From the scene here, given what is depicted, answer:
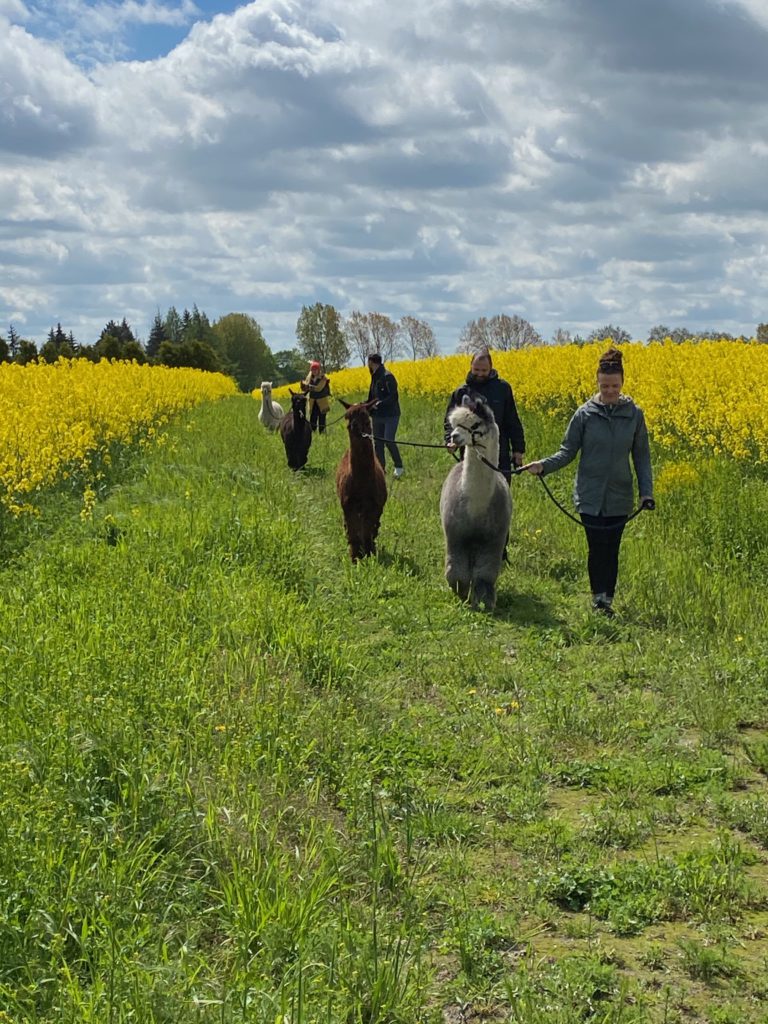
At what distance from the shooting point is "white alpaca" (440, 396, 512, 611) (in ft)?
26.0

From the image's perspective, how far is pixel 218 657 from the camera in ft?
17.5

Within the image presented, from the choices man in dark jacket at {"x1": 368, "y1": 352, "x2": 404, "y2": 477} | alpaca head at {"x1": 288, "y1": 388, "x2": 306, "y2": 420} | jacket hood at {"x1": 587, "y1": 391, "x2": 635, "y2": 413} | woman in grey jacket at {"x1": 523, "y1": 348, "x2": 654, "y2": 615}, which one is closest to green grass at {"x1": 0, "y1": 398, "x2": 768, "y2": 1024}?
woman in grey jacket at {"x1": 523, "y1": 348, "x2": 654, "y2": 615}

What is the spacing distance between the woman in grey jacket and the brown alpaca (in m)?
2.25

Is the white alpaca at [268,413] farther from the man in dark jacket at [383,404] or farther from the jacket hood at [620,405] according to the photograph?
the jacket hood at [620,405]

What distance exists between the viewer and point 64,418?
1297cm

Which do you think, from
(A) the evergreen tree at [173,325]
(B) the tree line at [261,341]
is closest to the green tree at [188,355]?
(B) the tree line at [261,341]

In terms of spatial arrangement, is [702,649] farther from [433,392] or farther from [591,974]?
[433,392]

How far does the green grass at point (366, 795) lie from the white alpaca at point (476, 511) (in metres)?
0.27

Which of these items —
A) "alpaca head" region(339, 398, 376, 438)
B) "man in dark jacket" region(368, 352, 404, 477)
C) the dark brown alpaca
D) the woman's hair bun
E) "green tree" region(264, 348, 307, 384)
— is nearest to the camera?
the woman's hair bun

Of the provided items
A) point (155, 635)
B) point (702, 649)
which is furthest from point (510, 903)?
point (702, 649)

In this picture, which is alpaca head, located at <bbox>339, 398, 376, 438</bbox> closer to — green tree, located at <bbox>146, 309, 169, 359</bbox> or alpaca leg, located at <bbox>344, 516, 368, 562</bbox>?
alpaca leg, located at <bbox>344, 516, 368, 562</bbox>

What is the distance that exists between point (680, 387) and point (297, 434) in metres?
5.98

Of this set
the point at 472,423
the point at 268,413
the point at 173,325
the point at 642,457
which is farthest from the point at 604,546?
the point at 173,325

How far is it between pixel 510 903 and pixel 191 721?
168 cm
